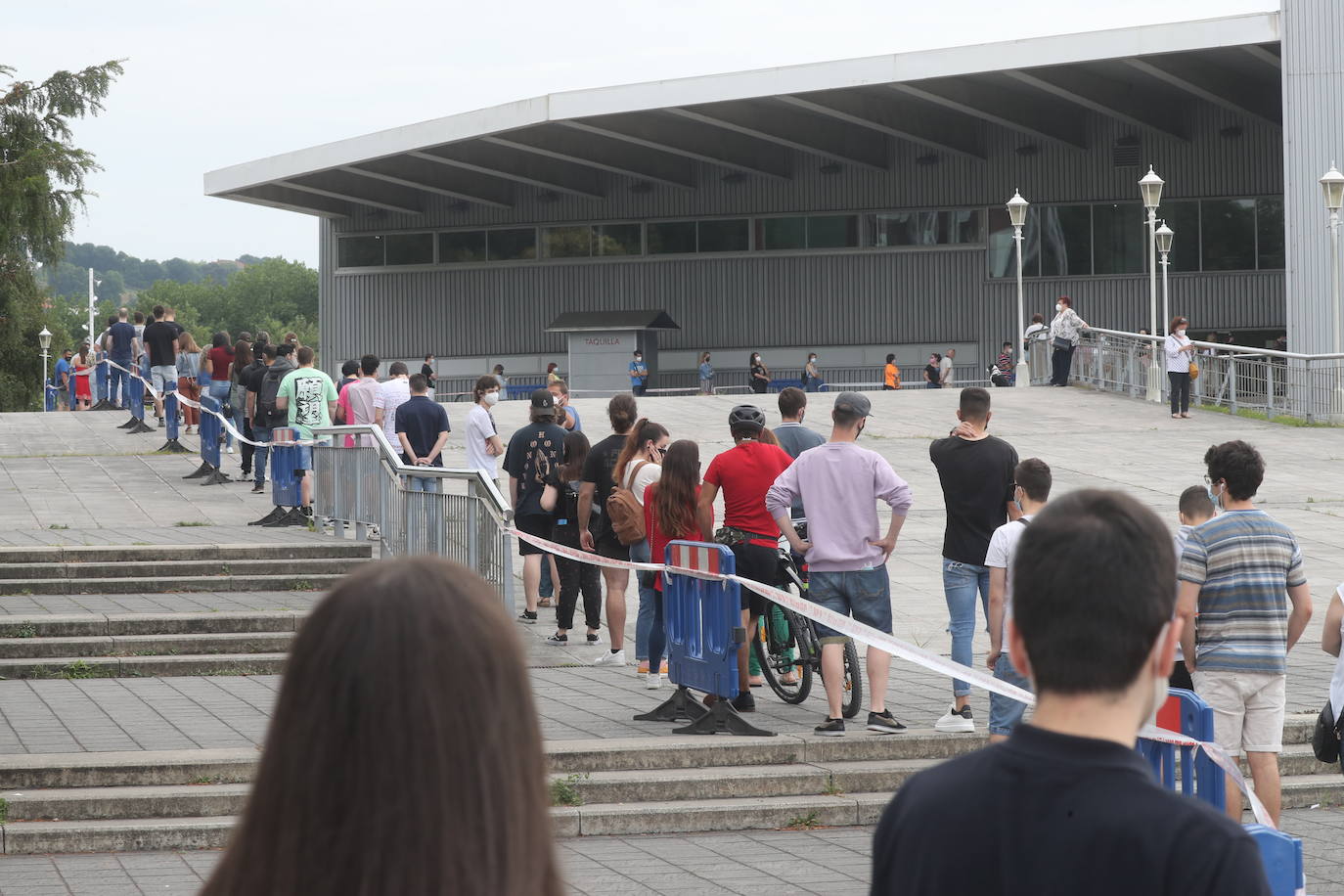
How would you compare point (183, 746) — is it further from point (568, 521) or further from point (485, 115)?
point (485, 115)

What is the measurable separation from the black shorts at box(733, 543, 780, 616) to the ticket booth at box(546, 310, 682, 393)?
35.0m

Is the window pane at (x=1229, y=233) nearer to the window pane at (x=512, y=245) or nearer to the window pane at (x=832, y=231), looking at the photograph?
the window pane at (x=832, y=231)

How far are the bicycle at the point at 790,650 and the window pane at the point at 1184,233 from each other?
1384 inches

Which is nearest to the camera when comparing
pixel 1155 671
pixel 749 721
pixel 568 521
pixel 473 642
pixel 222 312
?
pixel 473 642

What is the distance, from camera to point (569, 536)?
36.9 feet

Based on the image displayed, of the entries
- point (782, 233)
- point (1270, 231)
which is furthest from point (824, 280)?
point (1270, 231)

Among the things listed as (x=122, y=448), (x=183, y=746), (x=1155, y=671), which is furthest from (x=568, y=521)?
(x=122, y=448)

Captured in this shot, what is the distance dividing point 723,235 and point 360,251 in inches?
447

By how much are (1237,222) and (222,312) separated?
136 meters

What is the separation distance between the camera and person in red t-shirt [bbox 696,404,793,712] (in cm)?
875

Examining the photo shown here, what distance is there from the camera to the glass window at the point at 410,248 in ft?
157

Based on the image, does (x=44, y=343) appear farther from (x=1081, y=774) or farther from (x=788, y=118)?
(x=1081, y=774)

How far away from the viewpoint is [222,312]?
163 metres

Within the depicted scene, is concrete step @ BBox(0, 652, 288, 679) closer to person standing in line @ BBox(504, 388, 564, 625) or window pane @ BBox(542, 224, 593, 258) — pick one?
person standing in line @ BBox(504, 388, 564, 625)
